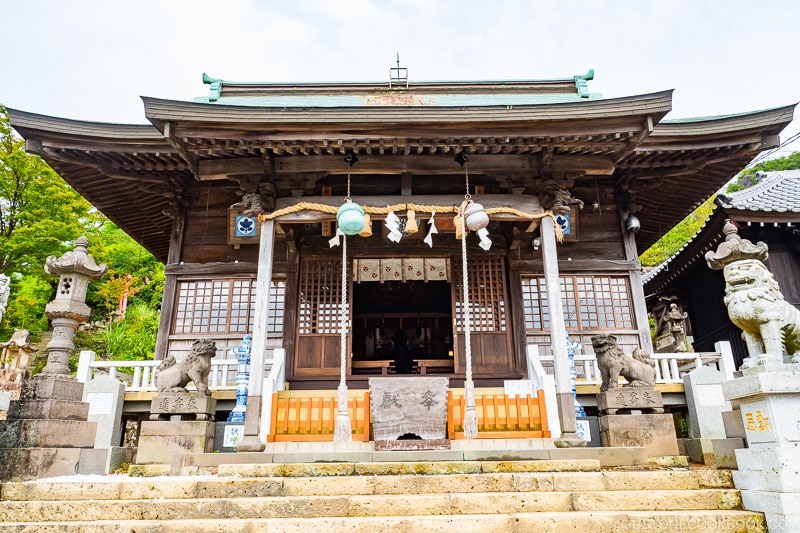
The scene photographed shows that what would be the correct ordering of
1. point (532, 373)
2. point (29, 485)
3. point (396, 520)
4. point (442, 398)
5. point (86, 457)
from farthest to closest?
1. point (532, 373)
2. point (442, 398)
3. point (86, 457)
4. point (29, 485)
5. point (396, 520)

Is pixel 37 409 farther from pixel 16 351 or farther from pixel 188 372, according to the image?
pixel 16 351

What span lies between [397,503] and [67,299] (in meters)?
5.67

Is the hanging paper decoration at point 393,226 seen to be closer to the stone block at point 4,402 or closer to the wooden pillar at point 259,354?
the wooden pillar at point 259,354

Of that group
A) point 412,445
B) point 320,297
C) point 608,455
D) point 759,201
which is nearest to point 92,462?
point 412,445

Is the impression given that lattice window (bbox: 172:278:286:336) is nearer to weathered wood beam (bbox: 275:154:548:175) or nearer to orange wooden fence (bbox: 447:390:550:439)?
weathered wood beam (bbox: 275:154:548:175)

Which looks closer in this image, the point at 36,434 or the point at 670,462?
the point at 36,434

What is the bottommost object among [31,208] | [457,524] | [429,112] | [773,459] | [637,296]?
[457,524]

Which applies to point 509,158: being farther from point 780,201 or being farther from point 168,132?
point 780,201

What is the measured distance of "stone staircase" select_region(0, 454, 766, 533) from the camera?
4.29m

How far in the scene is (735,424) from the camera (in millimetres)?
5402

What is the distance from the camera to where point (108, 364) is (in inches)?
352

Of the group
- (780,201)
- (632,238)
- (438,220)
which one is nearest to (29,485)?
(438,220)

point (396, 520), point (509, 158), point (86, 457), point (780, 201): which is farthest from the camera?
point (780, 201)

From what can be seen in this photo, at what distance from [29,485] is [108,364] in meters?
4.16
